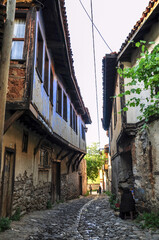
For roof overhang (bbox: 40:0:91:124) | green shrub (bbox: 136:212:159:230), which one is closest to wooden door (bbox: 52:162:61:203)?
roof overhang (bbox: 40:0:91:124)

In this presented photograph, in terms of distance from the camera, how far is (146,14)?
6.18 meters

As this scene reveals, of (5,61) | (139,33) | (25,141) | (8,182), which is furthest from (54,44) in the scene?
(5,61)

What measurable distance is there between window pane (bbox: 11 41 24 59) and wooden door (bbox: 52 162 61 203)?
21.6 ft

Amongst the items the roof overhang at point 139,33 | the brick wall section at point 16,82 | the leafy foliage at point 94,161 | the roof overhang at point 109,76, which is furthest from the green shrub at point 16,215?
the leafy foliage at point 94,161

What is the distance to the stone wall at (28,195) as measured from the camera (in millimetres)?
6312

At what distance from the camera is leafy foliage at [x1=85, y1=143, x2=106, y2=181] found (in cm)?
2892

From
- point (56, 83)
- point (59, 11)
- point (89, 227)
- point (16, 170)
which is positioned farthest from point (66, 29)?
point (89, 227)

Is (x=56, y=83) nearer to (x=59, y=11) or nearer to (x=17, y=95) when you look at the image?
(x=59, y=11)

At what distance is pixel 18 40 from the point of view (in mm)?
5766

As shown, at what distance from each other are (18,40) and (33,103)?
169cm

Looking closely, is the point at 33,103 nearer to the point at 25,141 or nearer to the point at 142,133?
the point at 25,141

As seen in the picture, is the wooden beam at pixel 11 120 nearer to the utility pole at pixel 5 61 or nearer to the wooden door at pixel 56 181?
the utility pole at pixel 5 61

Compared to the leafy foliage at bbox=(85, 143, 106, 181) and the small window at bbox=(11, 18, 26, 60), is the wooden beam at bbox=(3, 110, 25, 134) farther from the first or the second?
the leafy foliage at bbox=(85, 143, 106, 181)

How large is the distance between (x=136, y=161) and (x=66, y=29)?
4.95 metres
